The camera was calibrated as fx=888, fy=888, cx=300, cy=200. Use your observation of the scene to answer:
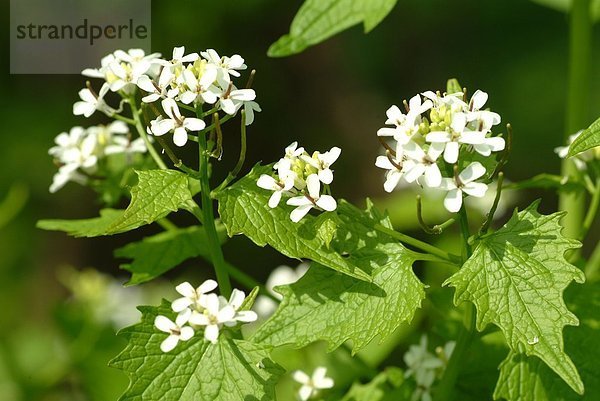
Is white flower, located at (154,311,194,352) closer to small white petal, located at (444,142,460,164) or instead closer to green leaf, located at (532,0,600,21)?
small white petal, located at (444,142,460,164)

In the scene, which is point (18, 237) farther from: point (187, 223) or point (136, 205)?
point (136, 205)

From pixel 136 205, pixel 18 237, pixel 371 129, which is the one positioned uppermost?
pixel 136 205

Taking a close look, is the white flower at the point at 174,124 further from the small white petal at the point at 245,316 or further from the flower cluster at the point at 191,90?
the small white petal at the point at 245,316

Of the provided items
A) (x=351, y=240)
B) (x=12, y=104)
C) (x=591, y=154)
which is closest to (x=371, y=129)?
(x=12, y=104)

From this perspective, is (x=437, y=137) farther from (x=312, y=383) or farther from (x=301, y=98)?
(x=301, y=98)

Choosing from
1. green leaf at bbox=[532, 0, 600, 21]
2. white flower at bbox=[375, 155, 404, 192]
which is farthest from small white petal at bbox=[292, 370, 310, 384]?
green leaf at bbox=[532, 0, 600, 21]

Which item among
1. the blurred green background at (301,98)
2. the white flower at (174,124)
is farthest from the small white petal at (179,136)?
the blurred green background at (301,98)

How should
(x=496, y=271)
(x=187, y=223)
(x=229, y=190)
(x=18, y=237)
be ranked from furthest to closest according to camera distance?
(x=187, y=223) < (x=18, y=237) < (x=229, y=190) < (x=496, y=271)

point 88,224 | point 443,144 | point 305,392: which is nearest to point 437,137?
point 443,144
